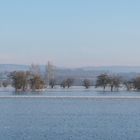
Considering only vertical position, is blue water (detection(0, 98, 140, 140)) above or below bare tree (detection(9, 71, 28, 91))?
below

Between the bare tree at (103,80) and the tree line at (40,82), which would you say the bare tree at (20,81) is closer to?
the tree line at (40,82)

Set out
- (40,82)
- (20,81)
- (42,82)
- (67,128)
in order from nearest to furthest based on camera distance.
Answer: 1. (67,128)
2. (20,81)
3. (40,82)
4. (42,82)

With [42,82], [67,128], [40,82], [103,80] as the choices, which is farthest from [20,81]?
[67,128]

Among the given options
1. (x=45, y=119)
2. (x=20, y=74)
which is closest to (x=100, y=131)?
(x=45, y=119)

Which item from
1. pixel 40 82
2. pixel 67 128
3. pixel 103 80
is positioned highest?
pixel 103 80

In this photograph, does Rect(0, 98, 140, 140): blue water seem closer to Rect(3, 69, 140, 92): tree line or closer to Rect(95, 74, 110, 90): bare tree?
Rect(3, 69, 140, 92): tree line

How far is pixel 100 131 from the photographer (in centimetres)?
2422

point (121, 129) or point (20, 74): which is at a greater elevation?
point (20, 74)

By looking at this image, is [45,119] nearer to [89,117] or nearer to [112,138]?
[89,117]

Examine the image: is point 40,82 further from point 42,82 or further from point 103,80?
point 103,80

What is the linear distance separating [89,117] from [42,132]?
8.49 meters

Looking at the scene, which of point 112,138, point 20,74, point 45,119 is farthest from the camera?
point 20,74

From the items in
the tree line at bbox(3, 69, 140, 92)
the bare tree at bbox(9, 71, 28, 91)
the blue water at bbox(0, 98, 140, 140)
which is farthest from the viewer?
the tree line at bbox(3, 69, 140, 92)

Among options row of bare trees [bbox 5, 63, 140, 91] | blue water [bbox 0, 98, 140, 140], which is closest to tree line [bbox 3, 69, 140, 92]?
row of bare trees [bbox 5, 63, 140, 91]
